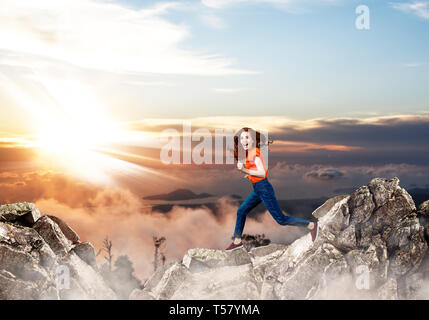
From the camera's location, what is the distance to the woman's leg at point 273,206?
37.4 feet

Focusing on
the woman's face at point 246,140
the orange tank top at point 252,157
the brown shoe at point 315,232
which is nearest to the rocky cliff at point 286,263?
the brown shoe at point 315,232

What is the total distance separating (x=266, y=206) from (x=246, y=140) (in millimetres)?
A: 1980

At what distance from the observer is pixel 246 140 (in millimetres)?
11297

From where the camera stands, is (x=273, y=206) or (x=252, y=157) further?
(x=273, y=206)

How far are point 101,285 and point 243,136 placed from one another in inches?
248

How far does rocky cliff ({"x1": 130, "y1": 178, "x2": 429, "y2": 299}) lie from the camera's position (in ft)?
36.4

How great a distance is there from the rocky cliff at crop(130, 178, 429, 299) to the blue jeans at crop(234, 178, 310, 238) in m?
0.91

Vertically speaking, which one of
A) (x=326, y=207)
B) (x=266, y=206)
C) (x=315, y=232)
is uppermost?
(x=266, y=206)

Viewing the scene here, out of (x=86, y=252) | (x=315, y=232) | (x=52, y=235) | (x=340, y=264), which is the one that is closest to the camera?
(x=340, y=264)

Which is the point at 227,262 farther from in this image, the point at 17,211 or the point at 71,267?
the point at 17,211

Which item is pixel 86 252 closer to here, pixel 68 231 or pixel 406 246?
pixel 68 231

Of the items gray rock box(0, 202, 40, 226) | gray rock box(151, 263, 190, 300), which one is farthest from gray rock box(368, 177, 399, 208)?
gray rock box(0, 202, 40, 226)
